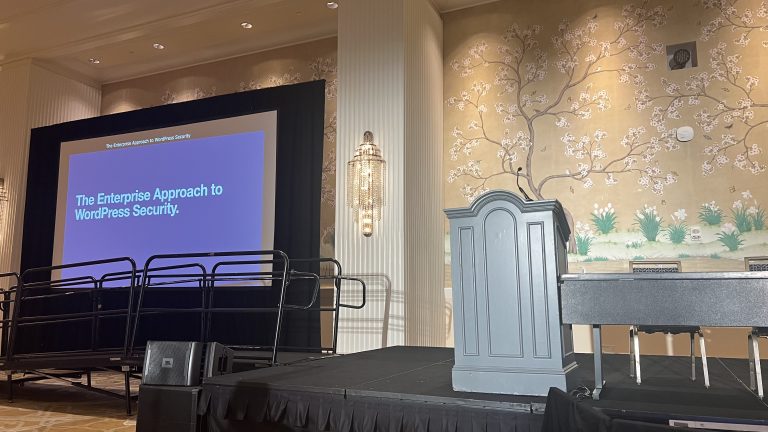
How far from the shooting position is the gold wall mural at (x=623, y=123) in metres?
5.47

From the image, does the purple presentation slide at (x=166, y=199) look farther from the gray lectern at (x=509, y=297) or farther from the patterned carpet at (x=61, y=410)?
the gray lectern at (x=509, y=297)

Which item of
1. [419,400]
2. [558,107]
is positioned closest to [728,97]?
[558,107]

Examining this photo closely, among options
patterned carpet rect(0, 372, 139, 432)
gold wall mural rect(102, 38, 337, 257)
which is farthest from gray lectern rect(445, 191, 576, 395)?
gold wall mural rect(102, 38, 337, 257)

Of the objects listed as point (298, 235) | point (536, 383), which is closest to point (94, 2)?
point (298, 235)

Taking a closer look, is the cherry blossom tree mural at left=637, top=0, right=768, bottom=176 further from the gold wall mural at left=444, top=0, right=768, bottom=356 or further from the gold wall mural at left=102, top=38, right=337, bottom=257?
the gold wall mural at left=102, top=38, right=337, bottom=257

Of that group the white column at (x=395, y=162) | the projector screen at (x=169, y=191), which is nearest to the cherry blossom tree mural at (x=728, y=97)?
the white column at (x=395, y=162)

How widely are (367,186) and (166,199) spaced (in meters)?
2.82

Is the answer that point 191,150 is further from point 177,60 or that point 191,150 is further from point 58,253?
point 58,253

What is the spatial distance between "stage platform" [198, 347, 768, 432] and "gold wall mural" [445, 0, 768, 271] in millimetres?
2105

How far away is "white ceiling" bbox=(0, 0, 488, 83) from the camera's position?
23.4 ft

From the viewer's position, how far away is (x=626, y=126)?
5.88 meters

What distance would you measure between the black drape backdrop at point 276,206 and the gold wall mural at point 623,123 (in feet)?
5.19

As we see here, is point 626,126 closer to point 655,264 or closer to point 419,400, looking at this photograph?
point 655,264

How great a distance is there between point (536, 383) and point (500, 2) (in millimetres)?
5071
